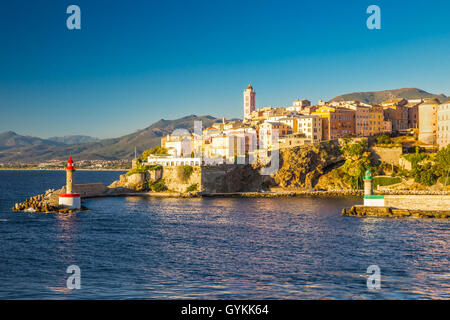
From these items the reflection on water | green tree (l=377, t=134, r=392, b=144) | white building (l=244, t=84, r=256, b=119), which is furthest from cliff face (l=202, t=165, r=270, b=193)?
white building (l=244, t=84, r=256, b=119)

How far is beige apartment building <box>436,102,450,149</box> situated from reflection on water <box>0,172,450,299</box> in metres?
39.6

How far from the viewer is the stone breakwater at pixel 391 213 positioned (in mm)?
39669

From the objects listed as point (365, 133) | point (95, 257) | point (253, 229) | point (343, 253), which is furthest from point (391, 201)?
point (365, 133)

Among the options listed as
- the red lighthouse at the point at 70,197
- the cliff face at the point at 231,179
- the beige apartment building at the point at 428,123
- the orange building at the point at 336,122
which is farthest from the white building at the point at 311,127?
the red lighthouse at the point at 70,197

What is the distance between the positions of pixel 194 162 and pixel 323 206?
2715cm

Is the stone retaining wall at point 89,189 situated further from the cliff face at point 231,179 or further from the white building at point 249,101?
the white building at point 249,101

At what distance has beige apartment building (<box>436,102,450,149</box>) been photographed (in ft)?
235

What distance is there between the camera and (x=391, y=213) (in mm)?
41188

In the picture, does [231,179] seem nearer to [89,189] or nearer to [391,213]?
[89,189]

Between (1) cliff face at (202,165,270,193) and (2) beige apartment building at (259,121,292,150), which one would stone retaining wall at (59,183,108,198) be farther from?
(2) beige apartment building at (259,121,292,150)

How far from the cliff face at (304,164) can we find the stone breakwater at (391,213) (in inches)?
1114

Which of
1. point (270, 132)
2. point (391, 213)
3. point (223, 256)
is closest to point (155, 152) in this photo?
point (270, 132)
